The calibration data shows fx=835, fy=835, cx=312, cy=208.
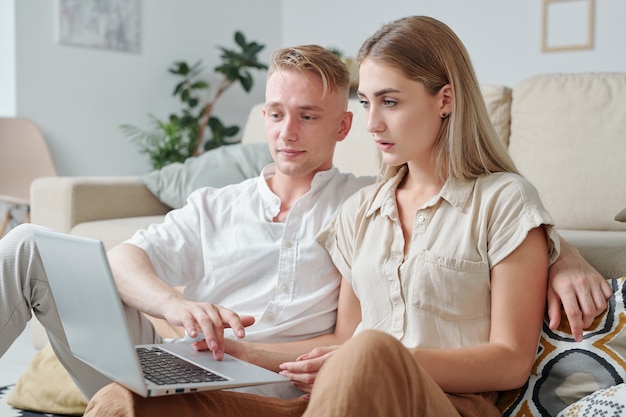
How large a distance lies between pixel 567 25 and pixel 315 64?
3438 millimetres

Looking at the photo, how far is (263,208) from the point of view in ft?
5.26

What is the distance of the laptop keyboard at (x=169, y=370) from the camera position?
3.54 feet

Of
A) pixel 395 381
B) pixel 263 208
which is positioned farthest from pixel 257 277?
pixel 395 381

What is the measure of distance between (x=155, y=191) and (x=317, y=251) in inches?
64.6

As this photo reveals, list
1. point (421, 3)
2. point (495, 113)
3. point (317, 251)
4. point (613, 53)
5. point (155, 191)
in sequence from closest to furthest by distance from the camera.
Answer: point (317, 251) < point (495, 113) < point (155, 191) < point (613, 53) < point (421, 3)

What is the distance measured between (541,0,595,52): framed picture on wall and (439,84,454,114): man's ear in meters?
3.50

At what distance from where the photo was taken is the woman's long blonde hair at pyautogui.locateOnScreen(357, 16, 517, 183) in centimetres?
130

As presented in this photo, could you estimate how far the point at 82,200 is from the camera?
9.45 ft

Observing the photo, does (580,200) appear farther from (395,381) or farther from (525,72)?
(525,72)

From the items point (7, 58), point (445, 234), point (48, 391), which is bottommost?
point (48, 391)

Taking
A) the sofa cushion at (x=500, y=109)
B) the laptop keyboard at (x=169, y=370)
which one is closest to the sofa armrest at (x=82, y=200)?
the sofa cushion at (x=500, y=109)

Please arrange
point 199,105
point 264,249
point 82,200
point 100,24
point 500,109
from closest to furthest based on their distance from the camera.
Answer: point 264,249, point 500,109, point 82,200, point 100,24, point 199,105

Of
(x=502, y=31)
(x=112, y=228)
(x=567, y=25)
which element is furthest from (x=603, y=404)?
(x=502, y=31)

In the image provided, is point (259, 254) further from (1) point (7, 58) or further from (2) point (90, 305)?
(1) point (7, 58)
